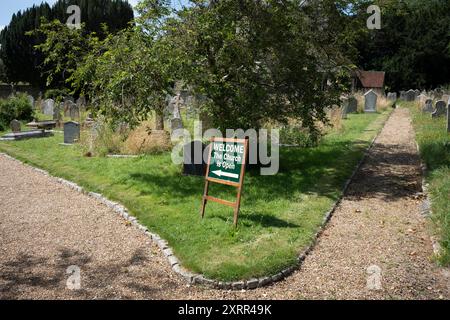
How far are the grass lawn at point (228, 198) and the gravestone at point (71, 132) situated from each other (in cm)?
109

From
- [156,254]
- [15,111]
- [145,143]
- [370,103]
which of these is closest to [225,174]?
[156,254]

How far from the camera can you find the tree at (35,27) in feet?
128

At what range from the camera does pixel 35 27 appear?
38.3m

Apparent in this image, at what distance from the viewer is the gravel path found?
15.9 ft

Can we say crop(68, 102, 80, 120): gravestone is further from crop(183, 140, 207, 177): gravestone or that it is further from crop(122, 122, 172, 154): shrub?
crop(183, 140, 207, 177): gravestone

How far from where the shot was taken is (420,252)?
583cm

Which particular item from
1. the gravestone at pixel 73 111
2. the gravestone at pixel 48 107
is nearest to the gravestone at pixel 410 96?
the gravestone at pixel 73 111

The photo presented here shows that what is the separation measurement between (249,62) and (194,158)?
2.54m

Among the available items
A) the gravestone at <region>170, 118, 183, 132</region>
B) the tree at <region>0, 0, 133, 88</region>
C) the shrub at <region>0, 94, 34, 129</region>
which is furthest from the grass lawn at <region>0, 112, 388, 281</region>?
the tree at <region>0, 0, 133, 88</region>

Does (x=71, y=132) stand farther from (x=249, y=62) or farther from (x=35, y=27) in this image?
(x=35, y=27)

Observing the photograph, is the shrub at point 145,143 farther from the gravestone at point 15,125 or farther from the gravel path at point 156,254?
the gravestone at point 15,125

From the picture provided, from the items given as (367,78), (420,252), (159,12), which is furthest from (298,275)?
(367,78)

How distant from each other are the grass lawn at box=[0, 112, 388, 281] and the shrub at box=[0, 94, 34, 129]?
7.39 m
